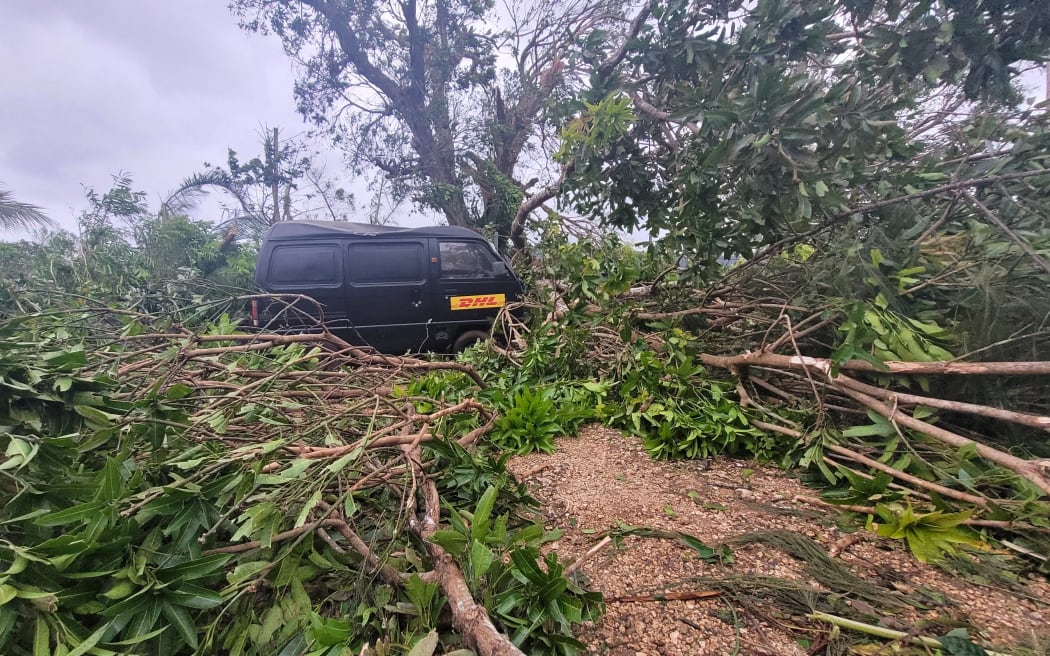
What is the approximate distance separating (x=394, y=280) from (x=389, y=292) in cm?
16

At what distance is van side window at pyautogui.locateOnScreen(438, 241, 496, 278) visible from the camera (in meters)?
5.62

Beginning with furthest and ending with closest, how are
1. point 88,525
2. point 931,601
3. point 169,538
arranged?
point 931,601 → point 169,538 → point 88,525

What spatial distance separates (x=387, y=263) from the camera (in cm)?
543

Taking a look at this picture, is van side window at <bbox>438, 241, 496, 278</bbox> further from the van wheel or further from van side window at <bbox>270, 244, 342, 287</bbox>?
van side window at <bbox>270, 244, 342, 287</bbox>

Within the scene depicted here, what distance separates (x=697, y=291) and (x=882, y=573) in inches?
92.9

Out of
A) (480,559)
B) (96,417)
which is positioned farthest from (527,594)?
(96,417)

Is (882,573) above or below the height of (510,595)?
below

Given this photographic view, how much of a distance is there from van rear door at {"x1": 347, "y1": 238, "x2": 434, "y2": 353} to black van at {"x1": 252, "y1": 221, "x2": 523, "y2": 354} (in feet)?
0.04

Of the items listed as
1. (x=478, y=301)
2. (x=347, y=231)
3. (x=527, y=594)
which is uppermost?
(x=347, y=231)

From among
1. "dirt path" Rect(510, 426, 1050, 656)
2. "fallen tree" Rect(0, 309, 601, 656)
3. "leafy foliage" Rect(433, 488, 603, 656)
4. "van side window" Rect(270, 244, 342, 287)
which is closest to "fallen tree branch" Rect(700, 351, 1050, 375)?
"dirt path" Rect(510, 426, 1050, 656)

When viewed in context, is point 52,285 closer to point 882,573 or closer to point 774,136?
point 774,136

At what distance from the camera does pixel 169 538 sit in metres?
1.29

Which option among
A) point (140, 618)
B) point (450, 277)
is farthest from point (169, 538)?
point (450, 277)

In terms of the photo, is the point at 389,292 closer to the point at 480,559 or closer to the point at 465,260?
the point at 465,260
